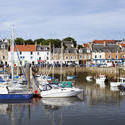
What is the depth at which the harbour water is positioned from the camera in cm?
2014

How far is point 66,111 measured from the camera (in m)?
23.4

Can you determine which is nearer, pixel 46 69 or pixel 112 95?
pixel 112 95

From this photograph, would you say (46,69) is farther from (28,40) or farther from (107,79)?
(28,40)

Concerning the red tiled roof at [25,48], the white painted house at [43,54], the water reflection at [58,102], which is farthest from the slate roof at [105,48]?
the water reflection at [58,102]

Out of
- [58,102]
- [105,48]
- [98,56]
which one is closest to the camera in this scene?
[58,102]

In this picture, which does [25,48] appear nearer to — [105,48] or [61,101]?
[105,48]

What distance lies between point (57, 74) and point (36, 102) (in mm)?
35456

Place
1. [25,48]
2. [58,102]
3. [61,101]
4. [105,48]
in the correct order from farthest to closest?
[105,48] < [25,48] < [61,101] < [58,102]

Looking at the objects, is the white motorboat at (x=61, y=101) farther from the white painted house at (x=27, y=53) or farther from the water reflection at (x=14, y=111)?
the white painted house at (x=27, y=53)

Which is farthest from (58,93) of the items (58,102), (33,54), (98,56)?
(98,56)

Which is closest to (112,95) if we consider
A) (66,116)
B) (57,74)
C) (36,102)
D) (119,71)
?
(36,102)

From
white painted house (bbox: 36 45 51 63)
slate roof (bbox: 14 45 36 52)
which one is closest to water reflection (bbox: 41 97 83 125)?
slate roof (bbox: 14 45 36 52)

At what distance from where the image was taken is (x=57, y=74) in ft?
205

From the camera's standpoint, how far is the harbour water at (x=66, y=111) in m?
20.1
